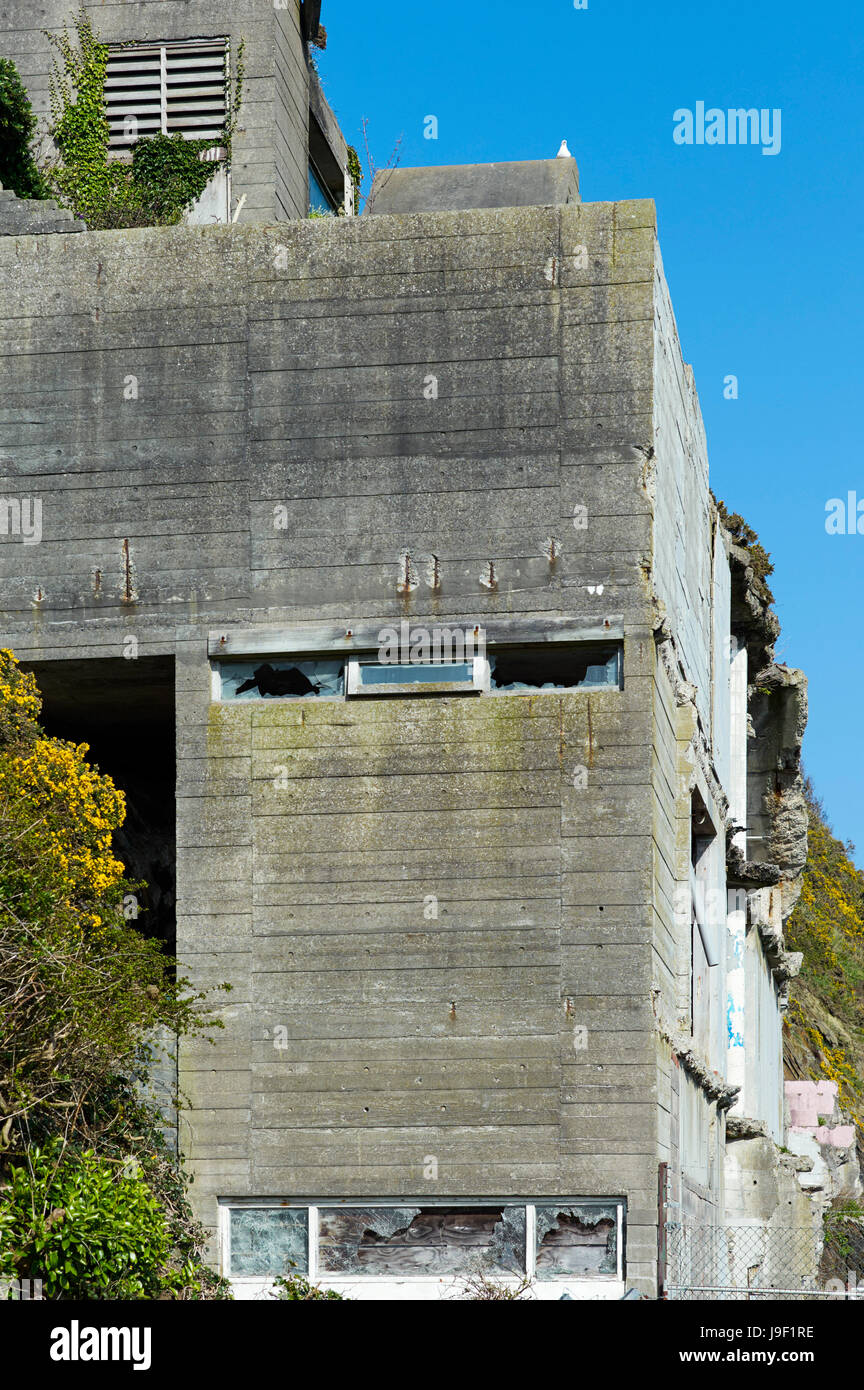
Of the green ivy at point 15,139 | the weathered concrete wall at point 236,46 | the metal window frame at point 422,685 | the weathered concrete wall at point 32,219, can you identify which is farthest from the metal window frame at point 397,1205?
the green ivy at point 15,139

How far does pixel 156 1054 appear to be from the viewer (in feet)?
57.0

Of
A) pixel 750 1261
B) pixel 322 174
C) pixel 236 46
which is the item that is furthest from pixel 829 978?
pixel 236 46

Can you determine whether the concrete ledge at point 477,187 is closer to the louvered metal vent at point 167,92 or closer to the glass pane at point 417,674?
the louvered metal vent at point 167,92

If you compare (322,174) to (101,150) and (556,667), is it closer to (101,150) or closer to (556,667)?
(101,150)

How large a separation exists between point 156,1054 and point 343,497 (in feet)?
19.5

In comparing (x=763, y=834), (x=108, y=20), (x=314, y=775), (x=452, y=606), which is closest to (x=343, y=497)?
(x=452, y=606)

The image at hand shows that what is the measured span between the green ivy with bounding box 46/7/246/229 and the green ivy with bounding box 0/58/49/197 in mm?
406

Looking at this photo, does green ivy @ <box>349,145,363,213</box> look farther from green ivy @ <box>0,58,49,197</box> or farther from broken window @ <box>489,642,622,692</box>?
broken window @ <box>489,642,622,692</box>

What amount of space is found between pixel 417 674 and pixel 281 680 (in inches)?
57.3

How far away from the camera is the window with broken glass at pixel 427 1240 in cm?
1633

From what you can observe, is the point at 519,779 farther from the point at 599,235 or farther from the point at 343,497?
the point at 599,235

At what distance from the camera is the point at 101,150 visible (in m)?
23.6

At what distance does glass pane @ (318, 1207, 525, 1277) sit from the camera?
16.5 meters

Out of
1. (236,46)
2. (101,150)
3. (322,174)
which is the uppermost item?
(322,174)
